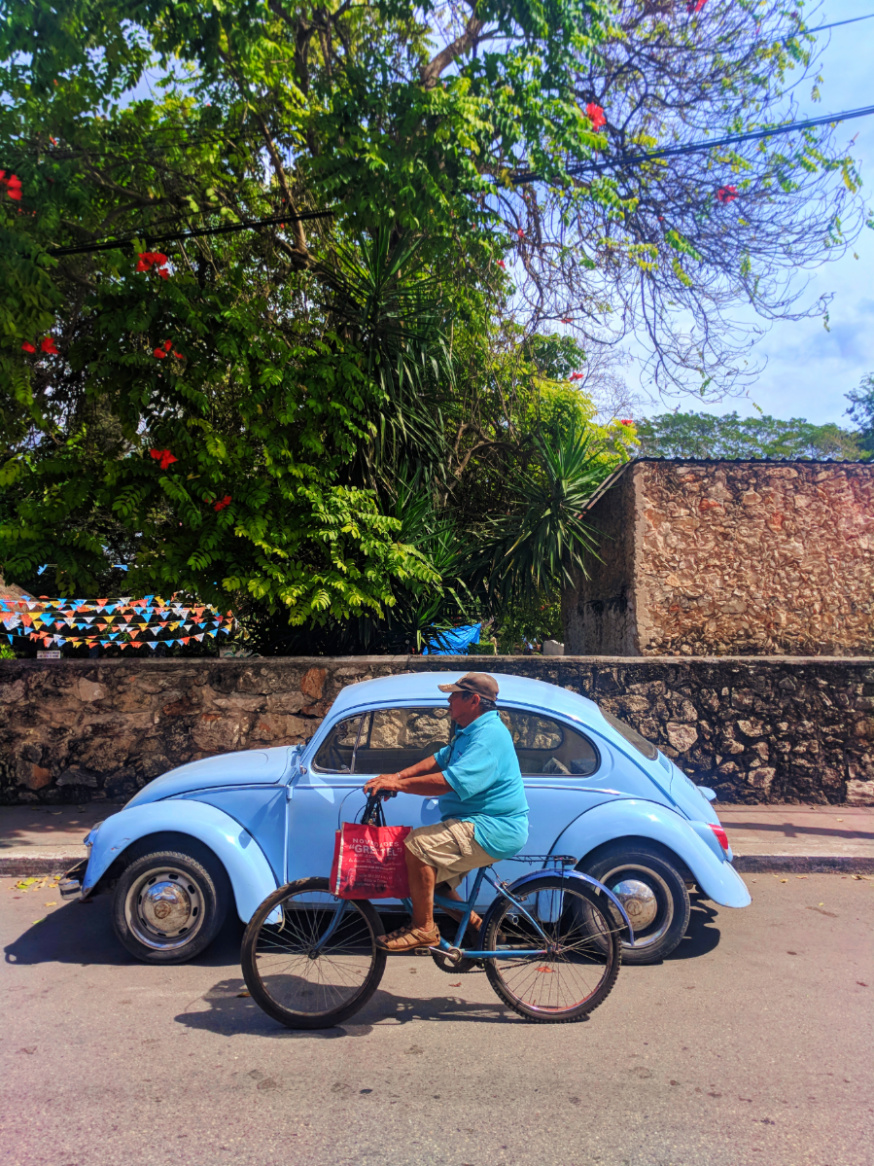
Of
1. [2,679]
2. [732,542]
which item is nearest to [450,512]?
[732,542]

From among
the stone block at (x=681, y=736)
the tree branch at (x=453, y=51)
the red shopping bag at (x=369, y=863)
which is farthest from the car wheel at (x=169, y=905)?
the tree branch at (x=453, y=51)

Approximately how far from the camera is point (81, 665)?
789 centimetres

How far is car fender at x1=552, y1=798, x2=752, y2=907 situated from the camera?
4422 mm

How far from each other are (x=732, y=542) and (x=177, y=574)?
623cm

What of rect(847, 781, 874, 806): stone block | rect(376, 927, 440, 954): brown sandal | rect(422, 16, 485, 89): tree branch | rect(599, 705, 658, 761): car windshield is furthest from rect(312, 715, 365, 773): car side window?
Answer: rect(422, 16, 485, 89): tree branch

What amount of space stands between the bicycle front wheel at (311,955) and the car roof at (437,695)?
4.16ft

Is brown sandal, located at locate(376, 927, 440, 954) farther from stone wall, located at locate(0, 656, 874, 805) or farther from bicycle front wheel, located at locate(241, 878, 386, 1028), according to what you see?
stone wall, located at locate(0, 656, 874, 805)

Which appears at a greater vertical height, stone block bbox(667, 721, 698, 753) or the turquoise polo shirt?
the turquoise polo shirt

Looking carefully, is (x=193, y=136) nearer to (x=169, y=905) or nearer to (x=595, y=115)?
(x=595, y=115)

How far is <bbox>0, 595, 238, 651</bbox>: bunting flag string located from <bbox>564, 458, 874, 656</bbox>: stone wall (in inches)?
350

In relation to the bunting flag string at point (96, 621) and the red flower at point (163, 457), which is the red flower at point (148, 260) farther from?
the bunting flag string at point (96, 621)

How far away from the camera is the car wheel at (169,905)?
14.5ft

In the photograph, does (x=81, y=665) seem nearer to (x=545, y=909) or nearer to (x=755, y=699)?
(x=545, y=909)

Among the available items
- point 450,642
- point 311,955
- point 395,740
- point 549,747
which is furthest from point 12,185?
point 311,955
